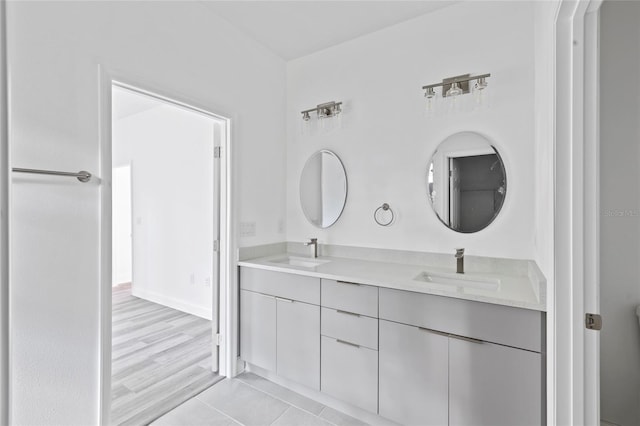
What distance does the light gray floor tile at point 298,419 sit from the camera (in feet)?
6.03

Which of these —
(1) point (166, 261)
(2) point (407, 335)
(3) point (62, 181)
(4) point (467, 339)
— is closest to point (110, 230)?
(3) point (62, 181)

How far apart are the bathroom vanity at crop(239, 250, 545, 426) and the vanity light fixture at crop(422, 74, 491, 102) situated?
114cm

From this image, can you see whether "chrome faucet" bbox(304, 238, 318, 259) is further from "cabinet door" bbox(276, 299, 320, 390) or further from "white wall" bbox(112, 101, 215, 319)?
"white wall" bbox(112, 101, 215, 319)

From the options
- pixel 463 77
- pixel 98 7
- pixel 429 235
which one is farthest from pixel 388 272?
pixel 98 7

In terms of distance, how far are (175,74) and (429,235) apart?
2045 millimetres

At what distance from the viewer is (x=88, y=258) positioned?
1.56 m

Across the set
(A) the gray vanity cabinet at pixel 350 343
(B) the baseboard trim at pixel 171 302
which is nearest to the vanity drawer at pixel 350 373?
(A) the gray vanity cabinet at pixel 350 343

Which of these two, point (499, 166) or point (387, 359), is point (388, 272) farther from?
point (499, 166)

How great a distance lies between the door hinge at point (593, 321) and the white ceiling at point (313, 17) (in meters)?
2.09

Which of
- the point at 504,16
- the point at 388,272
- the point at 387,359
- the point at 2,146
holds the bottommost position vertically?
the point at 387,359

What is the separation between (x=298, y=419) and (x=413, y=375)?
782mm

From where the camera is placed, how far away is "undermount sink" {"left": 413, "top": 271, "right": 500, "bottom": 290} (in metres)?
1.82

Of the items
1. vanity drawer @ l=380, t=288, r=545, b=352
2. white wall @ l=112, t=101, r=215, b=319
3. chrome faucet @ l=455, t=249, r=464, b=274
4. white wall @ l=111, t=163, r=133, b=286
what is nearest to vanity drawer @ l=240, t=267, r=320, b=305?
vanity drawer @ l=380, t=288, r=545, b=352

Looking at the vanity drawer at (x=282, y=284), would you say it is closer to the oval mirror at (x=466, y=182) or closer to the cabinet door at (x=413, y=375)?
the cabinet door at (x=413, y=375)
